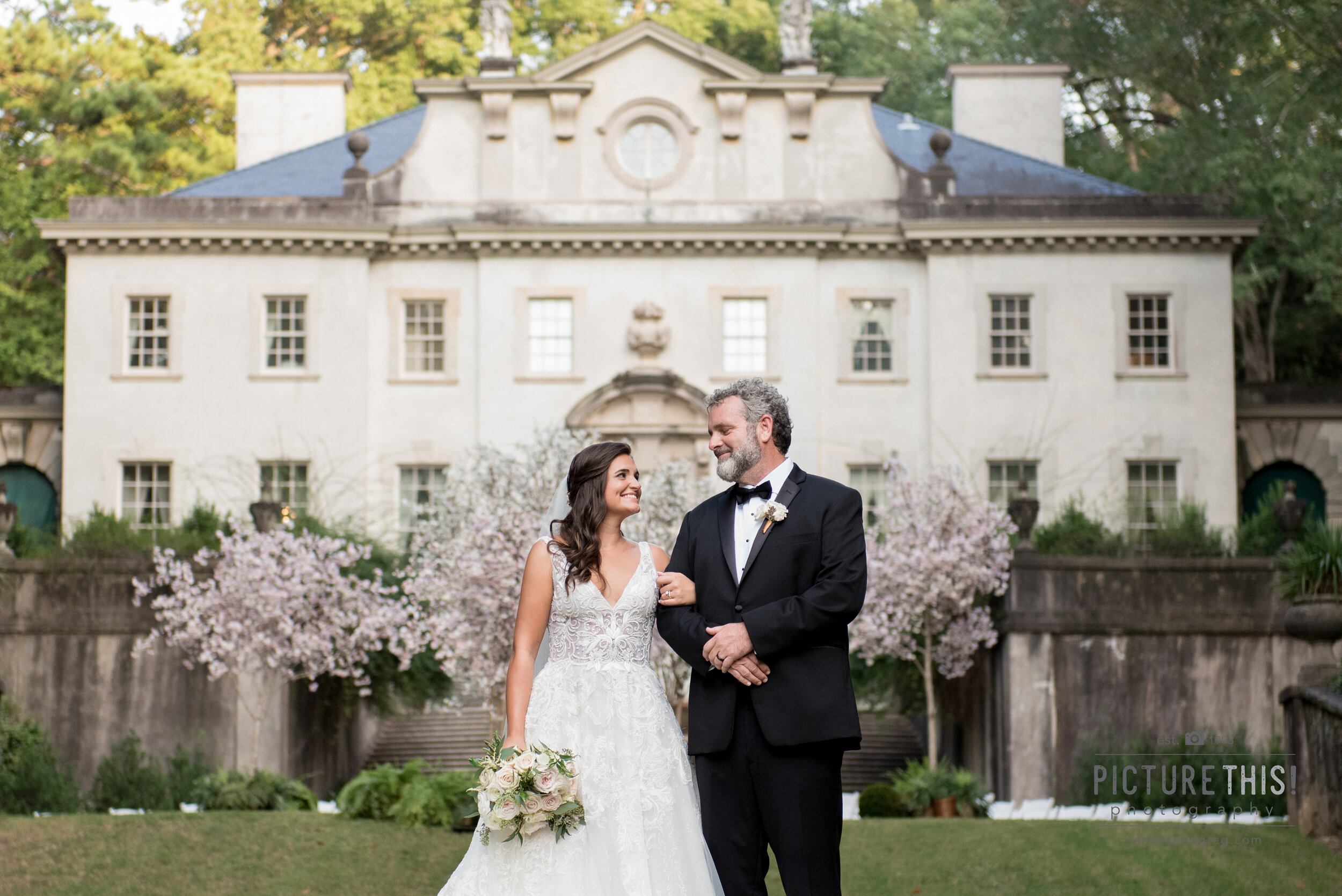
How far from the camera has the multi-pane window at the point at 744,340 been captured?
29.9 m

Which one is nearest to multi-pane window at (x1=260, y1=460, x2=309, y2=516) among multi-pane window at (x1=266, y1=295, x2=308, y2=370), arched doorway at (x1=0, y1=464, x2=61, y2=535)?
multi-pane window at (x1=266, y1=295, x2=308, y2=370)

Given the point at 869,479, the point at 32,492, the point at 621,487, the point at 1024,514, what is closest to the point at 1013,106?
the point at 869,479

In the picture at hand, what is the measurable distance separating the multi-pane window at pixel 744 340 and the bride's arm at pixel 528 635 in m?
23.0

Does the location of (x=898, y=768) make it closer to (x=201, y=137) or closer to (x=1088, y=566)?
(x=1088, y=566)

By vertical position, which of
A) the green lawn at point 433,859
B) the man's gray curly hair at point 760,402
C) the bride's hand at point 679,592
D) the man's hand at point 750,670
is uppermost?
the man's gray curly hair at point 760,402

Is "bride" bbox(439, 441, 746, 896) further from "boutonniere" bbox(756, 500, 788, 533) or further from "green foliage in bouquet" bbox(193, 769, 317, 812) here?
"green foliage in bouquet" bbox(193, 769, 317, 812)

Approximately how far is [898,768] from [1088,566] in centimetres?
477

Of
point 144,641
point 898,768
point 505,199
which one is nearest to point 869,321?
point 505,199

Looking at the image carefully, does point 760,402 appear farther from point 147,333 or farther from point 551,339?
point 147,333

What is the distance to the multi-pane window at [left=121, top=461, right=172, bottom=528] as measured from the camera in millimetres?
29234

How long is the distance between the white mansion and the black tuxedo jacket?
73.6 ft

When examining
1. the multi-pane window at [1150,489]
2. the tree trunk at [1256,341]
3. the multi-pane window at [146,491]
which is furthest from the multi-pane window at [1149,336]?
the multi-pane window at [146,491]

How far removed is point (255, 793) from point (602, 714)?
11.3 metres

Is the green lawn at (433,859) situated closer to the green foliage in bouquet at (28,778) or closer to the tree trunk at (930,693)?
the green foliage in bouquet at (28,778)
